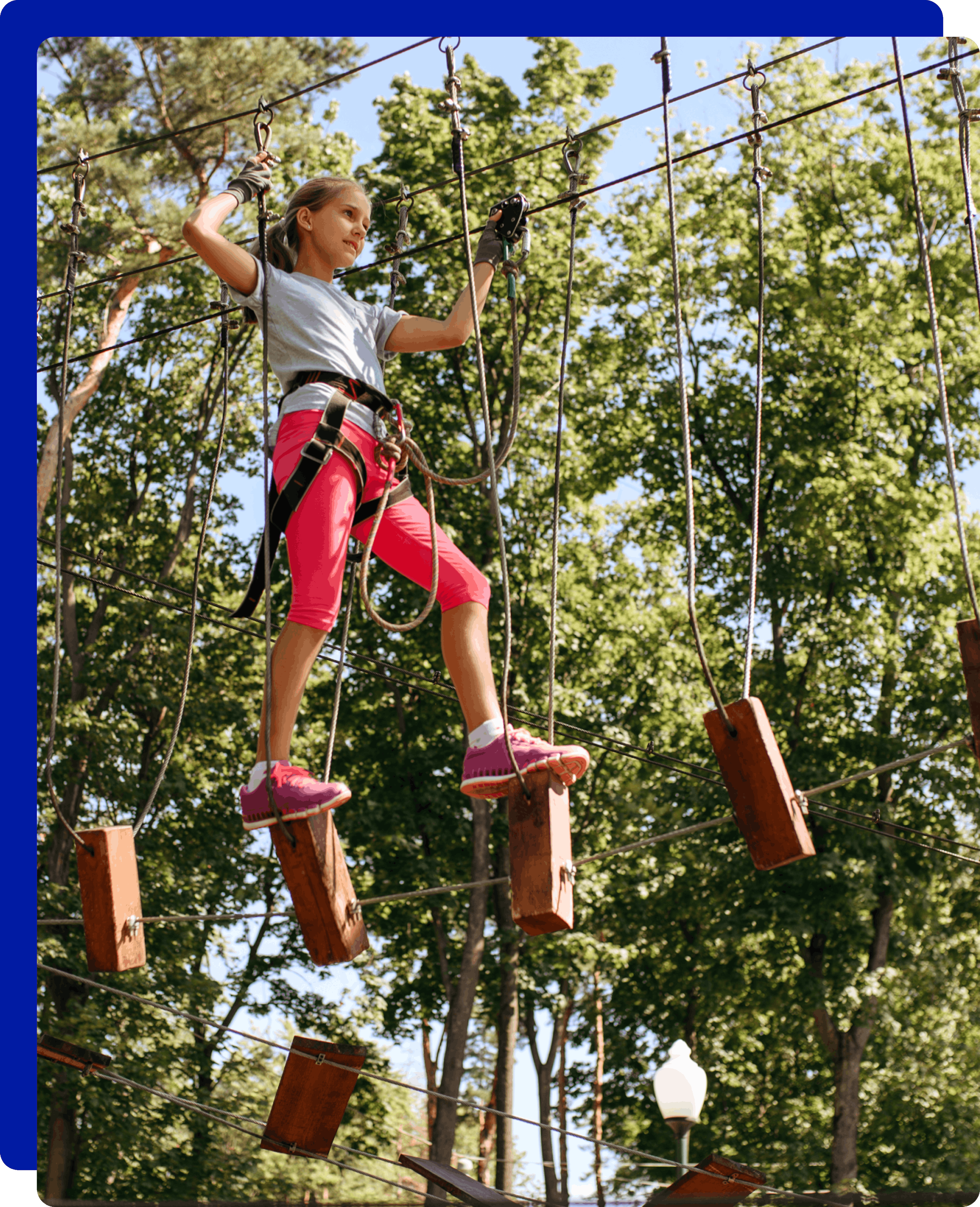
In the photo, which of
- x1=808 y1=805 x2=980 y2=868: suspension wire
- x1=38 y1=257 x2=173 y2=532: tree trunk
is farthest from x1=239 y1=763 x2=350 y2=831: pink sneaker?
x1=38 y1=257 x2=173 y2=532: tree trunk

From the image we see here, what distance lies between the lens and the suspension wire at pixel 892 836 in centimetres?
624

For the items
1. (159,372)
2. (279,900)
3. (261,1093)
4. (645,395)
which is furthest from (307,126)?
(261,1093)

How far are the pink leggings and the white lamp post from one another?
392 centimetres

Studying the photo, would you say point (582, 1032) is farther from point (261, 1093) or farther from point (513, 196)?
point (513, 196)

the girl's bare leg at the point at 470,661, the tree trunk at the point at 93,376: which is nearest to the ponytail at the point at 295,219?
the girl's bare leg at the point at 470,661

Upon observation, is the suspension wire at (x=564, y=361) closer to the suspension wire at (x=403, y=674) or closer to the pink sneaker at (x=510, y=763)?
the pink sneaker at (x=510, y=763)

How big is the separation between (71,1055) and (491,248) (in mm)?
2971

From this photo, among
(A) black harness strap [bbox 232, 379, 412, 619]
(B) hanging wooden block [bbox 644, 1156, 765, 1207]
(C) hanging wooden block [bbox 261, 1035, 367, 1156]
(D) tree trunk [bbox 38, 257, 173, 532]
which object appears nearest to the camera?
(A) black harness strap [bbox 232, 379, 412, 619]

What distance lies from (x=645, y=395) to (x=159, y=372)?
493 centimetres

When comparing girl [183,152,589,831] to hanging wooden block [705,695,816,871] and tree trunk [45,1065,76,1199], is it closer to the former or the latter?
hanging wooden block [705,695,816,871]

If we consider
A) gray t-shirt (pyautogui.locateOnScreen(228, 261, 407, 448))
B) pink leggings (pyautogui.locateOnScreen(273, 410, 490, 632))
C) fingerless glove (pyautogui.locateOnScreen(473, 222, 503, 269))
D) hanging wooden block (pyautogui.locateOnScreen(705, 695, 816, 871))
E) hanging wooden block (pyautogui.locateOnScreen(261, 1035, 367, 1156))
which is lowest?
hanging wooden block (pyautogui.locateOnScreen(261, 1035, 367, 1156))

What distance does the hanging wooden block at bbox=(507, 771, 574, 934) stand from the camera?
274 centimetres

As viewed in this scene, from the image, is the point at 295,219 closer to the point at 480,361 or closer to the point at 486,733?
the point at 480,361

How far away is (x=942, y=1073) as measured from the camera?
11219 mm
